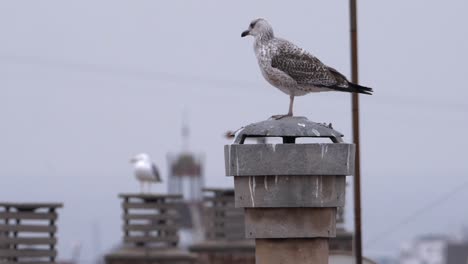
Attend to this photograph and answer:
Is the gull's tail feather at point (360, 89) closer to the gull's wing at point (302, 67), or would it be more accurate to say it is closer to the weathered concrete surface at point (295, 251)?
the gull's wing at point (302, 67)

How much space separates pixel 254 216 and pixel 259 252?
225 millimetres

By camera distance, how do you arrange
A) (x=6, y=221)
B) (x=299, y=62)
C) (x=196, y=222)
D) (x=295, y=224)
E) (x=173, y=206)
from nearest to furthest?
(x=295, y=224)
(x=299, y=62)
(x=6, y=221)
(x=173, y=206)
(x=196, y=222)

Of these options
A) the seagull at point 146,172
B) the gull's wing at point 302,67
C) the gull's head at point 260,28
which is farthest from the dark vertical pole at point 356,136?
the seagull at point 146,172

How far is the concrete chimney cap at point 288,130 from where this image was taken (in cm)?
871

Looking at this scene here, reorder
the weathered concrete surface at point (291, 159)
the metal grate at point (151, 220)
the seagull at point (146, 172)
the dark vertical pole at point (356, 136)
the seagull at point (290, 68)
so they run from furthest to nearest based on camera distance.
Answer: the seagull at point (146, 172) < the metal grate at point (151, 220) < the dark vertical pole at point (356, 136) < the seagull at point (290, 68) < the weathered concrete surface at point (291, 159)

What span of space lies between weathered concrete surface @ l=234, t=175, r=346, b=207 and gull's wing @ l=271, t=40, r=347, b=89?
50.3 inches

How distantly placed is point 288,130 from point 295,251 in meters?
0.74

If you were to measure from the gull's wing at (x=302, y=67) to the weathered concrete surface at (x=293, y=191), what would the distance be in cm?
128

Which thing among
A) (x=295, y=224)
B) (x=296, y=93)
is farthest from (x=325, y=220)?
(x=296, y=93)

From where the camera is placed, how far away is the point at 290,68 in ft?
31.4

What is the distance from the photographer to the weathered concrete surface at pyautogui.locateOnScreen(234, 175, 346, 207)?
8406mm

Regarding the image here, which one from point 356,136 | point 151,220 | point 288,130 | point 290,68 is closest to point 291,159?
point 288,130

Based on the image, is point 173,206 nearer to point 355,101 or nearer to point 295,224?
point 355,101

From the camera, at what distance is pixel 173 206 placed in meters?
22.8
